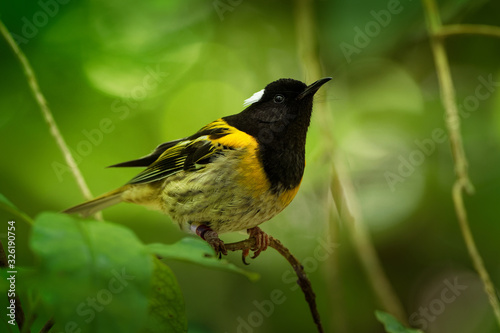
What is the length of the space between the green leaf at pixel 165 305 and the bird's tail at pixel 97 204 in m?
0.62

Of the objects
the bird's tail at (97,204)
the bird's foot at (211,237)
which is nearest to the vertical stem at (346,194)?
the bird's foot at (211,237)

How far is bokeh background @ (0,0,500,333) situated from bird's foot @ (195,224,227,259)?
0.50 meters

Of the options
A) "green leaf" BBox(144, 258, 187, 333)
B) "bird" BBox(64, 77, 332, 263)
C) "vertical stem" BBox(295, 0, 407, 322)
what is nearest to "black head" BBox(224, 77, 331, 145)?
"bird" BBox(64, 77, 332, 263)

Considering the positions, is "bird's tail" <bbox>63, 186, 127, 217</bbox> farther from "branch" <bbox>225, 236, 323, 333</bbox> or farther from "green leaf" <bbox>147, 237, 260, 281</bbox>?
"green leaf" <bbox>147, 237, 260, 281</bbox>

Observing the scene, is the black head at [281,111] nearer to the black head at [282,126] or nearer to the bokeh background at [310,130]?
the black head at [282,126]

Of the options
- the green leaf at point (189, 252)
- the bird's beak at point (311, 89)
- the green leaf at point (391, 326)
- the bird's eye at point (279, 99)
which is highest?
the bird's beak at point (311, 89)

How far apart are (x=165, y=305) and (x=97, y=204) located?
2.39ft

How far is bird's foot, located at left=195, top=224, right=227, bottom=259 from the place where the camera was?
1386 millimetres

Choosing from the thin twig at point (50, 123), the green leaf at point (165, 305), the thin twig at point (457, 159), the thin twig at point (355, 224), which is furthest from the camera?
the thin twig at point (355, 224)

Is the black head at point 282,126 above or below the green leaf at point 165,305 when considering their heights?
above

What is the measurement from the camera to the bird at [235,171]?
1454 millimetres

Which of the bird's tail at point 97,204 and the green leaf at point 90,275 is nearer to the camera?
the green leaf at point 90,275

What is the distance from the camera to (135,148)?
7.04 ft

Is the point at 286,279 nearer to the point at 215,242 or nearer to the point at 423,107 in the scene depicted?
the point at 215,242
